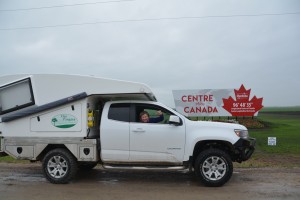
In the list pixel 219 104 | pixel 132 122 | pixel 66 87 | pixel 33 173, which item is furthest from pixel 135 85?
pixel 219 104

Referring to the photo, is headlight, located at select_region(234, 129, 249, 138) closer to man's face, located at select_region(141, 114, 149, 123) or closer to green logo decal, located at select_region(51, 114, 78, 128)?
man's face, located at select_region(141, 114, 149, 123)

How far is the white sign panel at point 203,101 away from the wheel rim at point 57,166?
850cm

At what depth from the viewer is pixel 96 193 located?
7.48 m

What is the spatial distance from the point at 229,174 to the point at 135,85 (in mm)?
2902

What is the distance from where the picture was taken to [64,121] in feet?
28.2

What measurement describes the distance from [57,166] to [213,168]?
365cm

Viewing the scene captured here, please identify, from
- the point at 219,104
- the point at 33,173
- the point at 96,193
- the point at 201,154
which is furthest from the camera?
the point at 219,104

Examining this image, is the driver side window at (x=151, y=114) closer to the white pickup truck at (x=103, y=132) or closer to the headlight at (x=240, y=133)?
the white pickup truck at (x=103, y=132)

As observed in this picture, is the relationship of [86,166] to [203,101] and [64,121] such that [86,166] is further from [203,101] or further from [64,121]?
[203,101]

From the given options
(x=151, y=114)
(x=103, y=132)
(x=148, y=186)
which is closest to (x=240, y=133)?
(x=151, y=114)

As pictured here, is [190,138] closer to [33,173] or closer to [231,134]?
[231,134]

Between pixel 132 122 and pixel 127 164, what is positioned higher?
pixel 132 122

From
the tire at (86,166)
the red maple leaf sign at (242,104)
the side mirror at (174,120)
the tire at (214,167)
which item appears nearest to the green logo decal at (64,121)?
the tire at (86,166)

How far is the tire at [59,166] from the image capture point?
838cm
